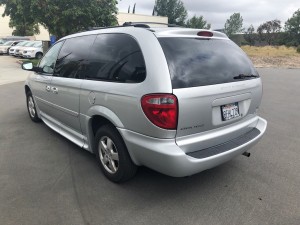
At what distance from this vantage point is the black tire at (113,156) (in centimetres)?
324

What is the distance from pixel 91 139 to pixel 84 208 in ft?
3.34

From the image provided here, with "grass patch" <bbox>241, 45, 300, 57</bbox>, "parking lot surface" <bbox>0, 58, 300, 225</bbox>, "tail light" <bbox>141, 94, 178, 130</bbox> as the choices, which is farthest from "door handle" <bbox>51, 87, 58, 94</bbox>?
"grass patch" <bbox>241, 45, 300, 57</bbox>

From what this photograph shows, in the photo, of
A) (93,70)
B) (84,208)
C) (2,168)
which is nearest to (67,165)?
(2,168)

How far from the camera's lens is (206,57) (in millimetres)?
3148

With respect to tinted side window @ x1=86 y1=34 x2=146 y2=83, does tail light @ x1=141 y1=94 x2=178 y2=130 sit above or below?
below

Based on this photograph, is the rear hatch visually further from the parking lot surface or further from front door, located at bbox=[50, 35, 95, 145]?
front door, located at bbox=[50, 35, 95, 145]

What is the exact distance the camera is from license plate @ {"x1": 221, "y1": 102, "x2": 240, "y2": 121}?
10.2 ft

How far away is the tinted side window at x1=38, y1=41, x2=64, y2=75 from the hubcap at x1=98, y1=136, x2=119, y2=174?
178 centimetres

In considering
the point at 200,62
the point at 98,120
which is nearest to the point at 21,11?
the point at 98,120

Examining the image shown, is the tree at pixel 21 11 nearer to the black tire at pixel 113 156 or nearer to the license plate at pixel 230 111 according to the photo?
the black tire at pixel 113 156

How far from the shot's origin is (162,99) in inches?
107

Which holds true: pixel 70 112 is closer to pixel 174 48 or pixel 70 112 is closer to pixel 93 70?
pixel 93 70

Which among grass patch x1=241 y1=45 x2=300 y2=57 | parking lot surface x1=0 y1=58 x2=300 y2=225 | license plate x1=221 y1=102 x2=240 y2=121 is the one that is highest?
license plate x1=221 y1=102 x2=240 y2=121

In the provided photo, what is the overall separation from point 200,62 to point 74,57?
6.20 ft
